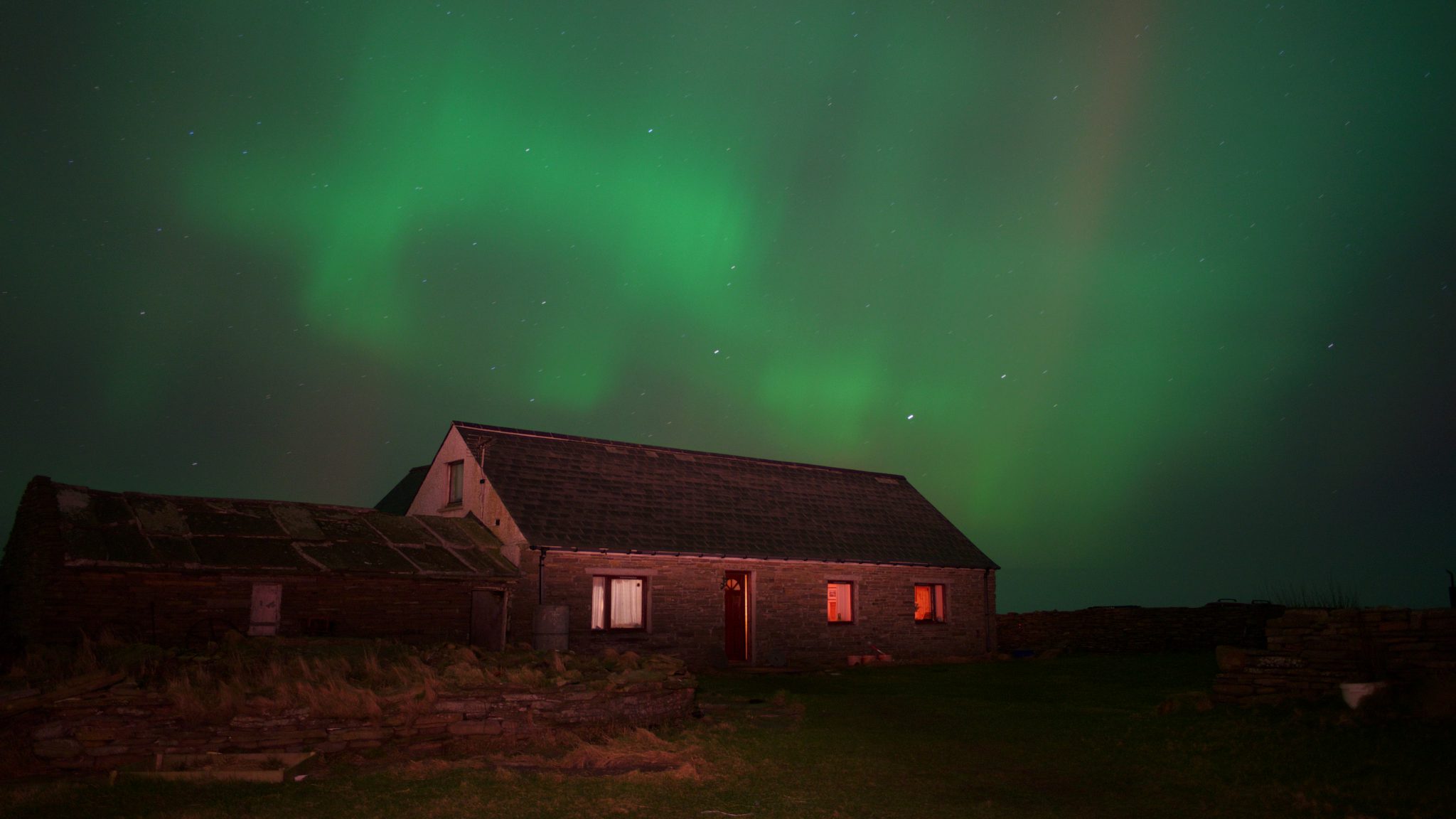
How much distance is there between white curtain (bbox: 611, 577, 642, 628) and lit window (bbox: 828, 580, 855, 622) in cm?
666

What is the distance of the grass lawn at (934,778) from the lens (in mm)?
9250

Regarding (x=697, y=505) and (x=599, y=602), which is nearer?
(x=599, y=602)

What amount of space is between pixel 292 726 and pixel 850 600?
67.5 feet

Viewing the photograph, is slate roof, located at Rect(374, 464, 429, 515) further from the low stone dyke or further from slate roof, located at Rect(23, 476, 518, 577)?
the low stone dyke

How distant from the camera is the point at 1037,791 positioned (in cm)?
1030

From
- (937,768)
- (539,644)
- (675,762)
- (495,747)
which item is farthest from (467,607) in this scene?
(937,768)

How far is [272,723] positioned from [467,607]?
11333mm

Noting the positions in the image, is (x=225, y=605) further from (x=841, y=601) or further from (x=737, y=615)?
(x=841, y=601)

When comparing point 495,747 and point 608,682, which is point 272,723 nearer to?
point 495,747

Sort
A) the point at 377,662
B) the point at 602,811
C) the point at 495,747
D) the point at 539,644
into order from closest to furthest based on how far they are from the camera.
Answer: the point at 602,811, the point at 495,747, the point at 377,662, the point at 539,644

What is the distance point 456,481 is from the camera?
27.4m

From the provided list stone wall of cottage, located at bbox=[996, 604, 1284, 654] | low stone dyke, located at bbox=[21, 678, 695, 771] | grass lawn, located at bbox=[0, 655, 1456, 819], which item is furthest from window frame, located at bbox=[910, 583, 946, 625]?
low stone dyke, located at bbox=[21, 678, 695, 771]

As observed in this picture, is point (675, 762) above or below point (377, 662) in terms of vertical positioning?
below

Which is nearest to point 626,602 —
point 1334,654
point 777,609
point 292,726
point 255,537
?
point 777,609
